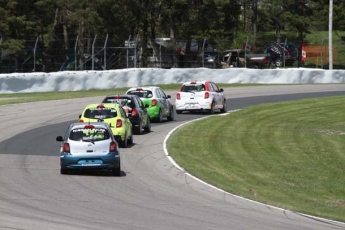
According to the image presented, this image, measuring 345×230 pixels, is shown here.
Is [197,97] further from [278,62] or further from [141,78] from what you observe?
[278,62]

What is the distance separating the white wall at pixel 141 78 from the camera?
150 feet

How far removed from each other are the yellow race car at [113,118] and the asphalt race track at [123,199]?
19.1 inches

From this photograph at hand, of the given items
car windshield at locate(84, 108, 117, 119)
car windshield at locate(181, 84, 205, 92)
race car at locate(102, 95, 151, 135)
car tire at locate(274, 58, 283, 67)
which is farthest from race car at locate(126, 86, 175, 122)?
car tire at locate(274, 58, 283, 67)

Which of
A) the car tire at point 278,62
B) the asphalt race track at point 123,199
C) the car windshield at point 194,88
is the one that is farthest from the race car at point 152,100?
the car tire at point 278,62

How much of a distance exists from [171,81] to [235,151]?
26919 millimetres

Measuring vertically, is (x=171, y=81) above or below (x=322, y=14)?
below

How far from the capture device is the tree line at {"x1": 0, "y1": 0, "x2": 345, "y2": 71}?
196 ft

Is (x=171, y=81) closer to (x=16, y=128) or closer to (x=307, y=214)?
(x=16, y=128)

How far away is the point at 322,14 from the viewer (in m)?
88.6

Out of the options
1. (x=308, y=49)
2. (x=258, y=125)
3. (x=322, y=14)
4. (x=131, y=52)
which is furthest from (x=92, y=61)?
(x=322, y=14)

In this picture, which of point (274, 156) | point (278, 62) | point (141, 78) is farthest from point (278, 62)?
point (274, 156)

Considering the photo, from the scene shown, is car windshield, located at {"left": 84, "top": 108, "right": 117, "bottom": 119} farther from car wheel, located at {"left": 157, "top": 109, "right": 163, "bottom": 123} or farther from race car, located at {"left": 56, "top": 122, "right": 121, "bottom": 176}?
car wheel, located at {"left": 157, "top": 109, "right": 163, "bottom": 123}

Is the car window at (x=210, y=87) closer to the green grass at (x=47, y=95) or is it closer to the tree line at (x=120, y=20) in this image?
the green grass at (x=47, y=95)

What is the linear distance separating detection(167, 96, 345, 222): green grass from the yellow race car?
1.57m
